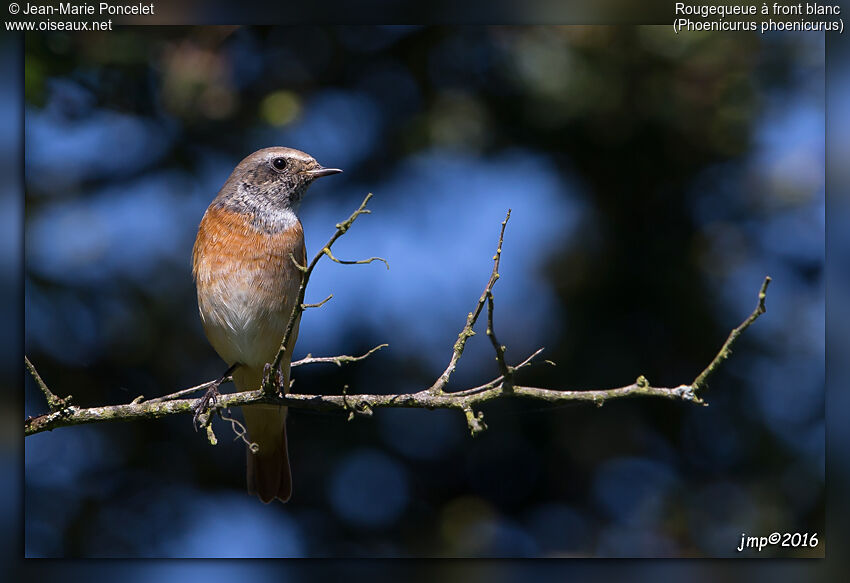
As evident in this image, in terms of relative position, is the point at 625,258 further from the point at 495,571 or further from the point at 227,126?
the point at 227,126

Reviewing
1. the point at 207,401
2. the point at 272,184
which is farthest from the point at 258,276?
the point at 207,401

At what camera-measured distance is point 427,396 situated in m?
3.06

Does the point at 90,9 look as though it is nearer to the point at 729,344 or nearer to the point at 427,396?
the point at 427,396

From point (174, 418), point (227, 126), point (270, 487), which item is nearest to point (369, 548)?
point (270, 487)

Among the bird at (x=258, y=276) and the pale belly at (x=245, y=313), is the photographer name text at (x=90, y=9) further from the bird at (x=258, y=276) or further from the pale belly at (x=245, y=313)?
the pale belly at (x=245, y=313)

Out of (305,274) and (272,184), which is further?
(272,184)

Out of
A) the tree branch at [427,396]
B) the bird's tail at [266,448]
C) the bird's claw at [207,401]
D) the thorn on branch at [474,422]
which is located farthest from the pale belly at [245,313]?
the thorn on branch at [474,422]

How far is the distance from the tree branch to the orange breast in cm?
55

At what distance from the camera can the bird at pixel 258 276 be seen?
4055mm

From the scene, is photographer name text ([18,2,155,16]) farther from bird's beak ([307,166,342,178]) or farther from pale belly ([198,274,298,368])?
pale belly ([198,274,298,368])

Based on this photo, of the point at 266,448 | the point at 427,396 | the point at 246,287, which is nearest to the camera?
the point at 427,396

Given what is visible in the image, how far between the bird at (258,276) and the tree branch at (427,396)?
474 millimetres

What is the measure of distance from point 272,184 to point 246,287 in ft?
2.00

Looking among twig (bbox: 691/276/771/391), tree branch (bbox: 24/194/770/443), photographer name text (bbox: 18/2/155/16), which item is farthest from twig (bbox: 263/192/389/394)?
photographer name text (bbox: 18/2/155/16)
